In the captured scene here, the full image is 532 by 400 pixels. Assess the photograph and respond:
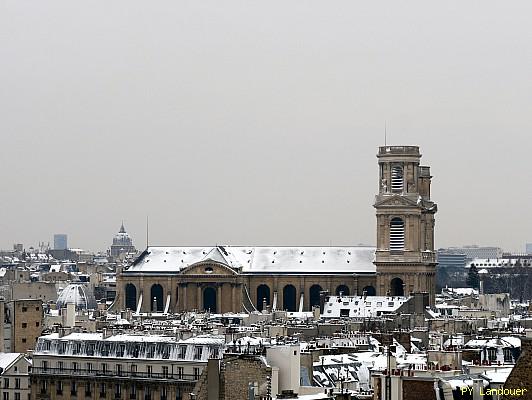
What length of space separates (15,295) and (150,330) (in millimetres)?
63792

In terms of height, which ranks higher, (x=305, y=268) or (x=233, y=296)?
(x=305, y=268)

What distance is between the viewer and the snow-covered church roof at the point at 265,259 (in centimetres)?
16625

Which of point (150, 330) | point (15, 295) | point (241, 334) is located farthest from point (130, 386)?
point (15, 295)

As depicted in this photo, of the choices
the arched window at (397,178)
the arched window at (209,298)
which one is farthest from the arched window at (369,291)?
the arched window at (209,298)

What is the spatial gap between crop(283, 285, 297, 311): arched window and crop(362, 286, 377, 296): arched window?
26.9ft

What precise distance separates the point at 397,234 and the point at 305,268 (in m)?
11.6

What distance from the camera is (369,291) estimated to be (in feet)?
531

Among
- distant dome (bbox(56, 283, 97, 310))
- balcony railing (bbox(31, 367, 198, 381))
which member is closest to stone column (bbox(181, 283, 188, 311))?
distant dome (bbox(56, 283, 97, 310))

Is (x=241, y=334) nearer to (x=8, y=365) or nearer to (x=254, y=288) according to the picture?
(x=8, y=365)

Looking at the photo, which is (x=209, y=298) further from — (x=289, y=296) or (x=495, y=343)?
(x=495, y=343)

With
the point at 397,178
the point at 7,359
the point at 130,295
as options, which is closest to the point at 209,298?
the point at 130,295

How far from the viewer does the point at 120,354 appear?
272 feet

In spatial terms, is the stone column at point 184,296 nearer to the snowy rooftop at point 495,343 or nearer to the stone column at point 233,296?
the stone column at point 233,296

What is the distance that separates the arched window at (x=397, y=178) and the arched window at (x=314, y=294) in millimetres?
12657
